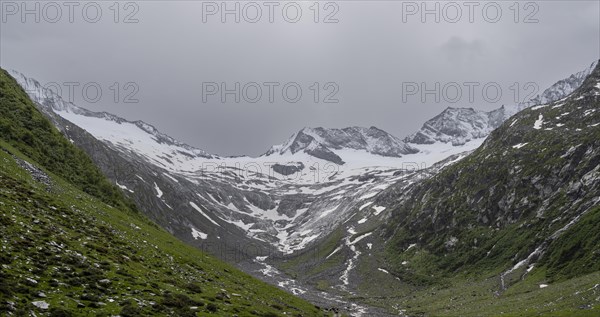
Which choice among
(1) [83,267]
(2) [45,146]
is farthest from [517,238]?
(1) [83,267]

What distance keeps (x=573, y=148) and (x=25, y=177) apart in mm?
162901

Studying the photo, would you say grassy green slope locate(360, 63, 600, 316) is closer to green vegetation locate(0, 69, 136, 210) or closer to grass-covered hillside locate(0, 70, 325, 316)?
grass-covered hillside locate(0, 70, 325, 316)

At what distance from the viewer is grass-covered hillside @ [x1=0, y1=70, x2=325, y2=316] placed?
25.1 meters

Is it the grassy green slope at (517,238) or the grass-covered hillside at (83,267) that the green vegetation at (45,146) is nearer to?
the grass-covered hillside at (83,267)

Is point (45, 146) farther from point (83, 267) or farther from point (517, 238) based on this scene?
point (517, 238)

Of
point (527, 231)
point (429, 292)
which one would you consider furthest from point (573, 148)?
point (429, 292)

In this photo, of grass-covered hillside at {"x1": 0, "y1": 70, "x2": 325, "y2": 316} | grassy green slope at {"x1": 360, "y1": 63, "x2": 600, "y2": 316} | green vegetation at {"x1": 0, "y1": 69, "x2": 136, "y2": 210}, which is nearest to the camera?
grass-covered hillside at {"x1": 0, "y1": 70, "x2": 325, "y2": 316}

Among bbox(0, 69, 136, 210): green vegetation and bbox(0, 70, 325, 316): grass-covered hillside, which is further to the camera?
bbox(0, 69, 136, 210): green vegetation

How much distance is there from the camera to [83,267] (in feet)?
100

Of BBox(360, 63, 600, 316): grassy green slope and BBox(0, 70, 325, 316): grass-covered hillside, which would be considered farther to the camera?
BBox(360, 63, 600, 316): grassy green slope

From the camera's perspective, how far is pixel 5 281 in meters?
23.7

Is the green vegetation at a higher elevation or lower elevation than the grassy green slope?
higher

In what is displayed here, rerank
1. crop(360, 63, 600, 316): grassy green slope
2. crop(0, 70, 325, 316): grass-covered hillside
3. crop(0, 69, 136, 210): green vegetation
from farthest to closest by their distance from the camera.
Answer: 1. crop(360, 63, 600, 316): grassy green slope
2. crop(0, 69, 136, 210): green vegetation
3. crop(0, 70, 325, 316): grass-covered hillside

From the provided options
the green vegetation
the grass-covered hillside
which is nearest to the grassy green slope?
the grass-covered hillside
